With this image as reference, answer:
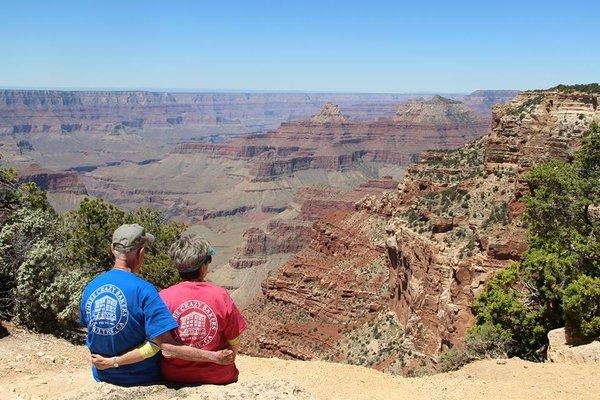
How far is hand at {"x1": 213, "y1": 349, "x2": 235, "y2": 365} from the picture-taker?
788cm

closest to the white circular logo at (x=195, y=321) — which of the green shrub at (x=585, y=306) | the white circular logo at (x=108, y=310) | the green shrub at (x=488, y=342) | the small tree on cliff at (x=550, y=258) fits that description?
the white circular logo at (x=108, y=310)

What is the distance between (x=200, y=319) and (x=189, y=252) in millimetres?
949

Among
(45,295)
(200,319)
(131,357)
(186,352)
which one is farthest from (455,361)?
(131,357)

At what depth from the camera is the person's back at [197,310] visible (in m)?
7.82

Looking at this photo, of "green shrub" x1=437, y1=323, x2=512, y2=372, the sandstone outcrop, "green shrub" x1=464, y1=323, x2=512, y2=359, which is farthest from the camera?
"green shrub" x1=464, y1=323, x2=512, y2=359

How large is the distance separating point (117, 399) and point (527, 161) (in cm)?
3264

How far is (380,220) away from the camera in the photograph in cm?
6028

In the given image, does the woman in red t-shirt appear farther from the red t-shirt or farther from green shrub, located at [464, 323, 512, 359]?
green shrub, located at [464, 323, 512, 359]

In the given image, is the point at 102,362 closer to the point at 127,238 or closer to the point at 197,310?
the point at 197,310

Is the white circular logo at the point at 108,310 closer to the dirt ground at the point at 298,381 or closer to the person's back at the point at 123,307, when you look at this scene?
the person's back at the point at 123,307

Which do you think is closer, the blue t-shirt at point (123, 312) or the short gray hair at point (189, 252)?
the blue t-shirt at point (123, 312)

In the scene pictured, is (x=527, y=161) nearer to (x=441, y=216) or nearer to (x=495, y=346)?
(x=441, y=216)

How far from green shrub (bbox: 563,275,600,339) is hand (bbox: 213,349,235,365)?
14.0m

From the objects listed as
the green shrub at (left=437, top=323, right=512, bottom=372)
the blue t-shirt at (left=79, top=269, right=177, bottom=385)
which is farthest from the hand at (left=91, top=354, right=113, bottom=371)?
the green shrub at (left=437, top=323, right=512, bottom=372)
